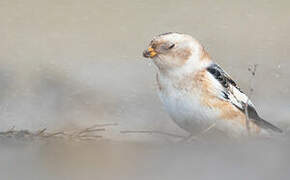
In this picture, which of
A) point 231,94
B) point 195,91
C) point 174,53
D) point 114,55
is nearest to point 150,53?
point 174,53

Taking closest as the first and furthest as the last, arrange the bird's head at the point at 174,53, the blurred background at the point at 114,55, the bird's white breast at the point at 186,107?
the bird's white breast at the point at 186,107
the bird's head at the point at 174,53
the blurred background at the point at 114,55

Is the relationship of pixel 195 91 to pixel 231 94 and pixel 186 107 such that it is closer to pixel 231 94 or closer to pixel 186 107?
pixel 186 107

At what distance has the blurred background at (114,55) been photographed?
7.81 metres

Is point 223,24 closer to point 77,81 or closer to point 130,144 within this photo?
point 77,81

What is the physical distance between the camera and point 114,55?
903cm

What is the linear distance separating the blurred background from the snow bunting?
154 centimetres

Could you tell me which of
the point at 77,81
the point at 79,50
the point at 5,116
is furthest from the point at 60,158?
the point at 79,50

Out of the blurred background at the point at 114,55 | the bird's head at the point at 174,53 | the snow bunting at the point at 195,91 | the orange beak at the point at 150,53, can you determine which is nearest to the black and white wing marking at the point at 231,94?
the snow bunting at the point at 195,91

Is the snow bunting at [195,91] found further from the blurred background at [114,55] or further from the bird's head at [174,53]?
the blurred background at [114,55]

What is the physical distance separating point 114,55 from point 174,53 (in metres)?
4.13

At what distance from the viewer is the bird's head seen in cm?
486

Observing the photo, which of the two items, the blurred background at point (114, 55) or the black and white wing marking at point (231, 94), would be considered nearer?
the black and white wing marking at point (231, 94)

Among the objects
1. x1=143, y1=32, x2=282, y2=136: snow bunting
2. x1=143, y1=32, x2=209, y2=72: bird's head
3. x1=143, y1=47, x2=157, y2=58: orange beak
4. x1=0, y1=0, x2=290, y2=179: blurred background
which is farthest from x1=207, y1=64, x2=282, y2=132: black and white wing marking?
x1=0, y1=0, x2=290, y2=179: blurred background

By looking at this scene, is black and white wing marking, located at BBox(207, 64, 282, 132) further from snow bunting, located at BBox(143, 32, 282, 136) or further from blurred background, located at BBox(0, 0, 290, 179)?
blurred background, located at BBox(0, 0, 290, 179)
